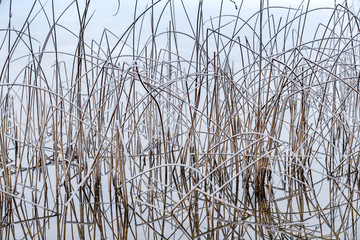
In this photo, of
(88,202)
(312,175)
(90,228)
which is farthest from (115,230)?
(312,175)

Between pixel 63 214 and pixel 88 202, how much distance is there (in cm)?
14

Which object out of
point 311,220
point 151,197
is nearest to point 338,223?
point 311,220

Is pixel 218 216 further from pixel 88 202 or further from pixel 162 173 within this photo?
pixel 162 173

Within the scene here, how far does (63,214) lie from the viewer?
148 cm

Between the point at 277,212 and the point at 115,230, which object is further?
the point at 277,212

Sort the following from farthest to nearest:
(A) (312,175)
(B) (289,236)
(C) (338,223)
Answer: (A) (312,175)
(C) (338,223)
(B) (289,236)

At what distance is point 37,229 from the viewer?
1352mm

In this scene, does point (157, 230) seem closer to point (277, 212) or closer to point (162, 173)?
point (277, 212)

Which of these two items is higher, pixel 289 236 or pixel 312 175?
pixel 312 175

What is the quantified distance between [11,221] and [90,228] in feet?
0.71

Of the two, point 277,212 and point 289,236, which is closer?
point 289,236

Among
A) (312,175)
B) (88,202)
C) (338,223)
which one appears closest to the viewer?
(338,223)

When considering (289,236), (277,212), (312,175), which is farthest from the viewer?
(312,175)

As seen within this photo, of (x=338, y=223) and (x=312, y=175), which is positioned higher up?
(x=312, y=175)
